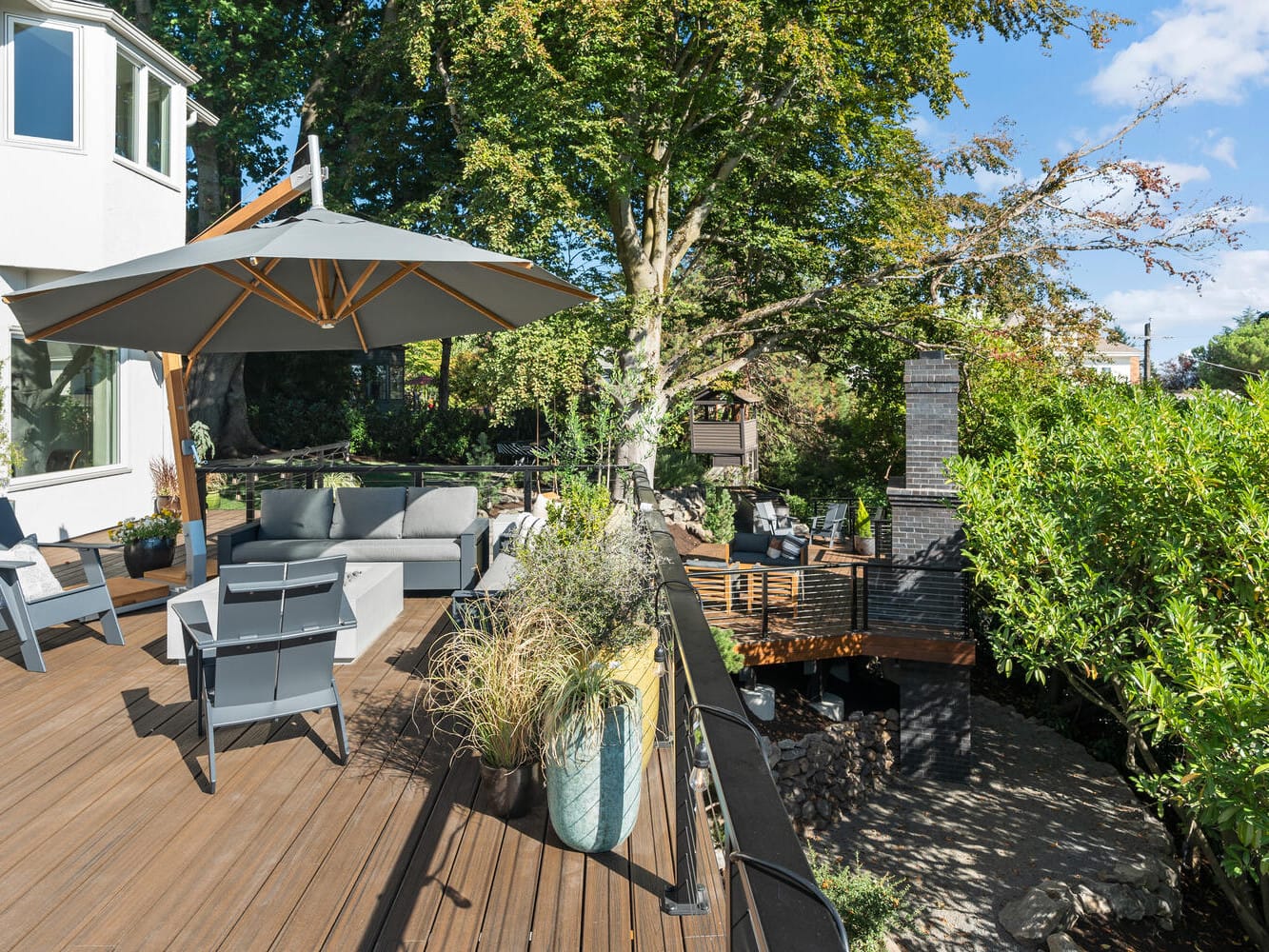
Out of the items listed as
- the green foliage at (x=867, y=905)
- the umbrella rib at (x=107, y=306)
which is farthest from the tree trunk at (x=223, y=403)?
the green foliage at (x=867, y=905)

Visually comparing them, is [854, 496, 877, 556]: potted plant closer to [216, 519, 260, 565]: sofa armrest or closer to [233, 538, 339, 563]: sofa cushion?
[233, 538, 339, 563]: sofa cushion

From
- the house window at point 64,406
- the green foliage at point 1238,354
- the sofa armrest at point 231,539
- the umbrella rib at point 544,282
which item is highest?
the green foliage at point 1238,354

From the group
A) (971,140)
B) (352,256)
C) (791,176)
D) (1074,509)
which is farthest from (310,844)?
(971,140)

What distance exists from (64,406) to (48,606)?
685 centimetres

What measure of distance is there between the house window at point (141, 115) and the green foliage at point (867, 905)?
11.6m

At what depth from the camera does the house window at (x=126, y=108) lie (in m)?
10.5

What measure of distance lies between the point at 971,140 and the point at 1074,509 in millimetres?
10955

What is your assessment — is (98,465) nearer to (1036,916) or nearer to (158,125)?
(158,125)

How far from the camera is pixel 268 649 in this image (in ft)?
10.8

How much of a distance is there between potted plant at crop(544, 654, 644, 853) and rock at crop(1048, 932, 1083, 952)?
6.51m

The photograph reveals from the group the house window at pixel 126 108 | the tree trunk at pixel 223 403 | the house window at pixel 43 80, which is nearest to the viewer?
the house window at pixel 43 80

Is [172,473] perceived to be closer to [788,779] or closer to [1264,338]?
[788,779]

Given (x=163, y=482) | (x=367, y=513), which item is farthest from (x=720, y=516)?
(x=367, y=513)

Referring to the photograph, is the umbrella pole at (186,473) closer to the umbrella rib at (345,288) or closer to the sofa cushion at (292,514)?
the sofa cushion at (292,514)
